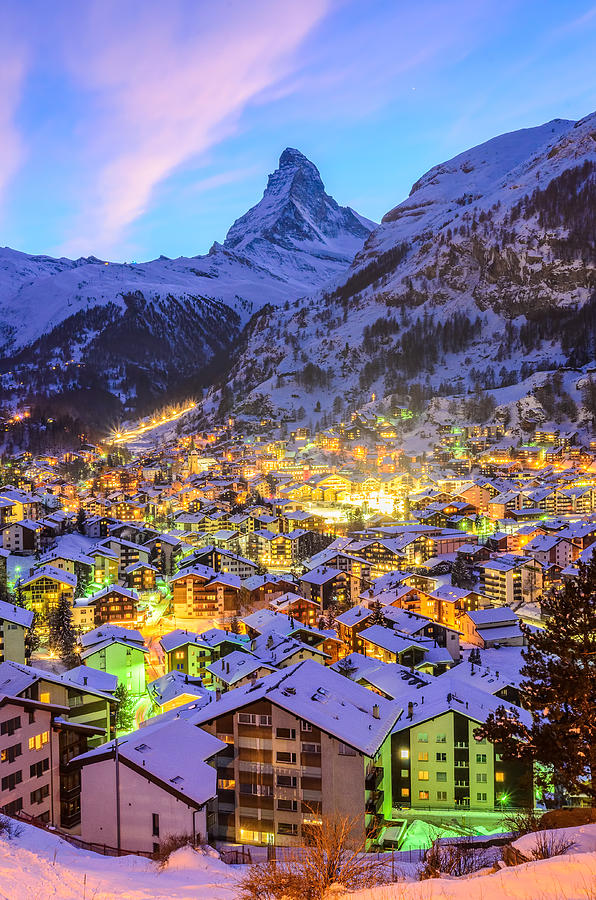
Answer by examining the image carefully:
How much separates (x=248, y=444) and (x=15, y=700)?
201ft

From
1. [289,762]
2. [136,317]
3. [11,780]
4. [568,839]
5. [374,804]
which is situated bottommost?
[374,804]

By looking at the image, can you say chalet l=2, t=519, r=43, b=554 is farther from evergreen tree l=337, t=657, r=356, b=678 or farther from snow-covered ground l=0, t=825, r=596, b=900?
snow-covered ground l=0, t=825, r=596, b=900

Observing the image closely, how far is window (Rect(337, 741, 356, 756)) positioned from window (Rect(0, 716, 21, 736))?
180 inches

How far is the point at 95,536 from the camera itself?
38.5 metres

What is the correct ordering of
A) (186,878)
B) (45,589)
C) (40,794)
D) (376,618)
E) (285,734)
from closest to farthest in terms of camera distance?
(186,878) < (40,794) < (285,734) < (376,618) < (45,589)

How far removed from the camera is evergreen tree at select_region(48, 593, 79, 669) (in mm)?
20020

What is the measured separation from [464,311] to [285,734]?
76207 millimetres

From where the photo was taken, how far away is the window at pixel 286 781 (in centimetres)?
993

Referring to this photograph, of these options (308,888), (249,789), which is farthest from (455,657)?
(308,888)

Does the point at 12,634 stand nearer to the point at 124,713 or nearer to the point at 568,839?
the point at 124,713

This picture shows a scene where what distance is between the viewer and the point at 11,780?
30.6 feet

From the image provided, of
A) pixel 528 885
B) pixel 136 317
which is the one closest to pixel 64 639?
pixel 528 885

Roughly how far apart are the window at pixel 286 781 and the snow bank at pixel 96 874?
3.45 metres

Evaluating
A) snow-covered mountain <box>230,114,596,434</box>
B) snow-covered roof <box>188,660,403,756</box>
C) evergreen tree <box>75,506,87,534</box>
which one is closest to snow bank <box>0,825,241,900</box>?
snow-covered roof <box>188,660,403,756</box>
